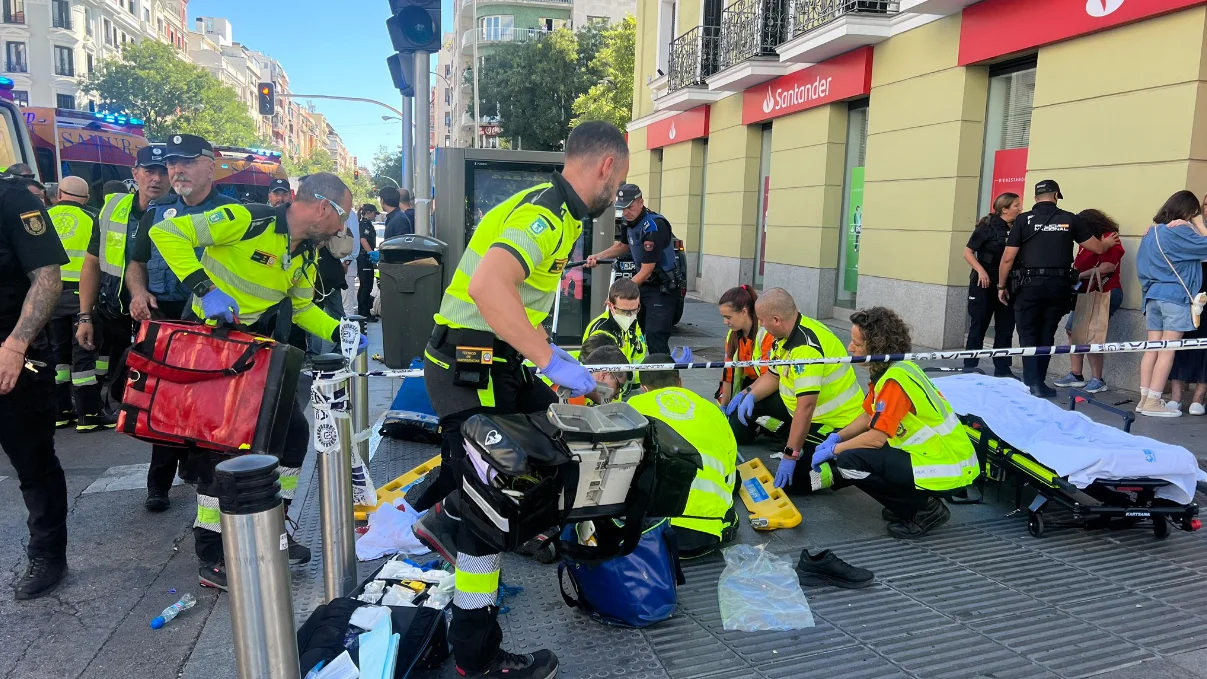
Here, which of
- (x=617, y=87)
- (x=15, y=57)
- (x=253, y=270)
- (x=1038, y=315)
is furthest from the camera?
(x=15, y=57)

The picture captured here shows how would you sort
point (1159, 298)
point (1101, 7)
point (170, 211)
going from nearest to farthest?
point (170, 211)
point (1159, 298)
point (1101, 7)

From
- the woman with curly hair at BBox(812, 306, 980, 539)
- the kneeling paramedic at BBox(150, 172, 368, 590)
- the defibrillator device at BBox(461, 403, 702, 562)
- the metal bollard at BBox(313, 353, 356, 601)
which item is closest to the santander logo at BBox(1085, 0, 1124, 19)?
the woman with curly hair at BBox(812, 306, 980, 539)

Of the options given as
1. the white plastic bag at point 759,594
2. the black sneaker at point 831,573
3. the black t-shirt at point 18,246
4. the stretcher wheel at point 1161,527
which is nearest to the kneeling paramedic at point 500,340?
the white plastic bag at point 759,594

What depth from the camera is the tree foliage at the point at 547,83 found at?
35656 mm

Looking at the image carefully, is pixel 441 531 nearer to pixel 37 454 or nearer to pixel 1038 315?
pixel 37 454

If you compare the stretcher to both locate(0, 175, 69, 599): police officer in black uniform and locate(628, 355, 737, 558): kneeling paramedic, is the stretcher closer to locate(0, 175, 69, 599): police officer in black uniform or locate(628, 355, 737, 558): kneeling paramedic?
locate(628, 355, 737, 558): kneeling paramedic

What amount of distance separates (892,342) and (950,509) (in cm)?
102

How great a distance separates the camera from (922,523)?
4164 millimetres

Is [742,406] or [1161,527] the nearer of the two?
[1161,527]

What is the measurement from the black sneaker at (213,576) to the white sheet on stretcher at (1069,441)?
3.79 metres

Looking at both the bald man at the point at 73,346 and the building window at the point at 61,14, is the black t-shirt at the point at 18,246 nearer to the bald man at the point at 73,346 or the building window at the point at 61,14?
the bald man at the point at 73,346

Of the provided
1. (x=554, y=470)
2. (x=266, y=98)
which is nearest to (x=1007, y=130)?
(x=554, y=470)

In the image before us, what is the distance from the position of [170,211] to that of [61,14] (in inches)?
2336

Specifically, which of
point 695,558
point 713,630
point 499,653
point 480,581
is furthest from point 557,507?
point 695,558
